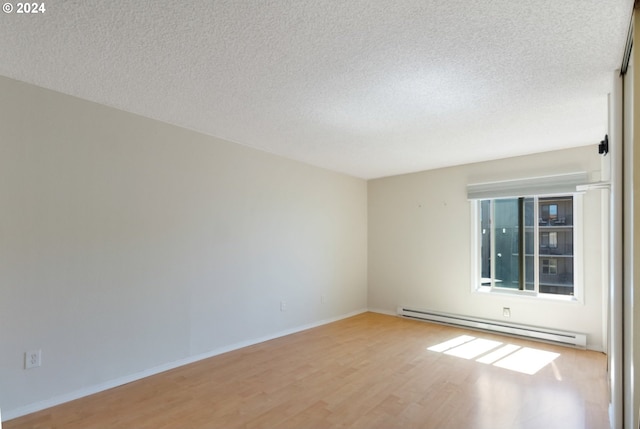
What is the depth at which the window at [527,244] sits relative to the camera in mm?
4051

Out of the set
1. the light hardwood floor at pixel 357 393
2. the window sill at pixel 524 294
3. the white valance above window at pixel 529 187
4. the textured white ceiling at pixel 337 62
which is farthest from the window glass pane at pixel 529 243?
the textured white ceiling at pixel 337 62

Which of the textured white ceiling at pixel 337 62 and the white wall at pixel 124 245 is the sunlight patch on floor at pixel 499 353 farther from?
the textured white ceiling at pixel 337 62

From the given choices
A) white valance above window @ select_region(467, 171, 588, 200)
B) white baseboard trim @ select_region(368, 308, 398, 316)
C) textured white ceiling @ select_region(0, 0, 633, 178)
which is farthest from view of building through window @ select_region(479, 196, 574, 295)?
white baseboard trim @ select_region(368, 308, 398, 316)

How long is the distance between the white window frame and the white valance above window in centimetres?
6

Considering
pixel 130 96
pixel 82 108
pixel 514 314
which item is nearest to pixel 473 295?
pixel 514 314

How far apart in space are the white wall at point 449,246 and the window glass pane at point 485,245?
24 centimetres

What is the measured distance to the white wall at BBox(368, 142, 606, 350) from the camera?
373 centimetres

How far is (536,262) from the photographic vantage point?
4.20 metres

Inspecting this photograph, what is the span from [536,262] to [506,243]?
440 millimetres

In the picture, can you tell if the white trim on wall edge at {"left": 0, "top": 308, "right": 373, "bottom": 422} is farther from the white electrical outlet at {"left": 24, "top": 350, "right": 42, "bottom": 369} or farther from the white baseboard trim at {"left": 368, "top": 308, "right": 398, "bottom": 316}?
the white baseboard trim at {"left": 368, "top": 308, "right": 398, "bottom": 316}

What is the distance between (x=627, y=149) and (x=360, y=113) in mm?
1820

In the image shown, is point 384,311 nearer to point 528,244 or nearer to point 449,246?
point 449,246

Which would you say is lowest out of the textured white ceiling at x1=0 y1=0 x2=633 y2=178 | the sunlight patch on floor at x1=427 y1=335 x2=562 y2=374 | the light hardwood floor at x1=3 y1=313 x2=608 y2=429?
the sunlight patch on floor at x1=427 y1=335 x2=562 y2=374

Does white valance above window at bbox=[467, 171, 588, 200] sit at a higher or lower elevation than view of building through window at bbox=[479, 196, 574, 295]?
higher
